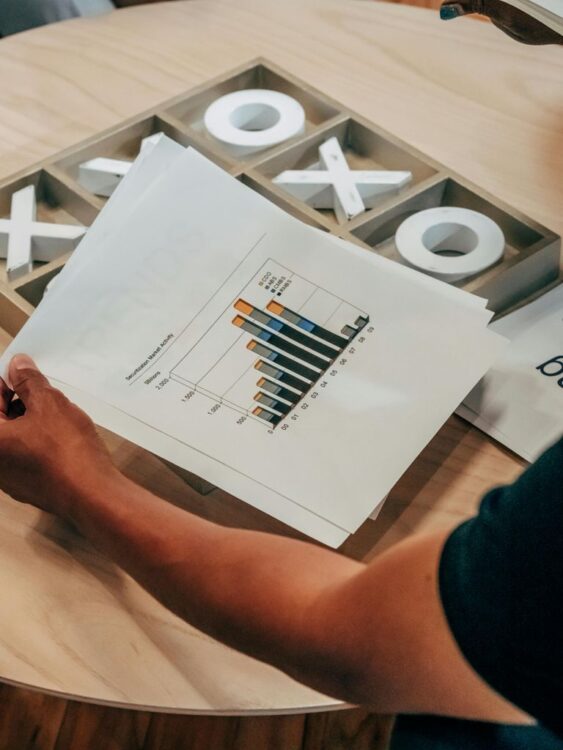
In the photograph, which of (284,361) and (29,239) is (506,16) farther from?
(29,239)

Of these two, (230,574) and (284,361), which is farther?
(284,361)

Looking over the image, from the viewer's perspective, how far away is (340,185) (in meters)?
1.00

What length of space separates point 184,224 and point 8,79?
15.6 inches

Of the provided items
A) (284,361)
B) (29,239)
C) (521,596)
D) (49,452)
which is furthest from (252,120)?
(521,596)

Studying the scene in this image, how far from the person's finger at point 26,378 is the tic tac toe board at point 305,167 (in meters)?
0.08

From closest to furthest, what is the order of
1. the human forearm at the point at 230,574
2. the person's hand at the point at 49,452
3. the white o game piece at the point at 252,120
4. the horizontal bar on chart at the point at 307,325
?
the human forearm at the point at 230,574
the person's hand at the point at 49,452
the horizontal bar on chart at the point at 307,325
the white o game piece at the point at 252,120

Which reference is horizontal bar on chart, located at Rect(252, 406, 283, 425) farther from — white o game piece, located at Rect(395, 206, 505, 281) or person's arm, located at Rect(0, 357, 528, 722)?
white o game piece, located at Rect(395, 206, 505, 281)

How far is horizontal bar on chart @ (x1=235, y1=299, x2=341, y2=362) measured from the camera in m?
0.81

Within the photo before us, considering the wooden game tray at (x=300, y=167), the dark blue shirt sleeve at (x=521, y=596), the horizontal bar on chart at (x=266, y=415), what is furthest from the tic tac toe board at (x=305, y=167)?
the dark blue shirt sleeve at (x=521, y=596)

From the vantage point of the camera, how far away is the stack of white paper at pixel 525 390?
802 mm

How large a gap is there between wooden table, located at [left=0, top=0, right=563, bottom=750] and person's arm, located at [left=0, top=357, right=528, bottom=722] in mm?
46

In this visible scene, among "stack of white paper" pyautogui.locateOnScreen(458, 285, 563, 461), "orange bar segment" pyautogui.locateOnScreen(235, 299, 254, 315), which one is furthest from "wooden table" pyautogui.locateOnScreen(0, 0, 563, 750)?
"orange bar segment" pyautogui.locateOnScreen(235, 299, 254, 315)

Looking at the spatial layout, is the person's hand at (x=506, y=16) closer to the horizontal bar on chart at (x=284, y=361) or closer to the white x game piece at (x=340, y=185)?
the white x game piece at (x=340, y=185)

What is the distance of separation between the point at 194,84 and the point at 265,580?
69 centimetres
